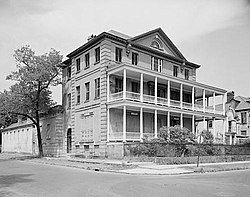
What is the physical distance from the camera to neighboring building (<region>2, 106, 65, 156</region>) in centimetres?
3959

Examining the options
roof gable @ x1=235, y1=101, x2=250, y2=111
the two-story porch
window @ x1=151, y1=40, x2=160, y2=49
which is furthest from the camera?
roof gable @ x1=235, y1=101, x2=250, y2=111

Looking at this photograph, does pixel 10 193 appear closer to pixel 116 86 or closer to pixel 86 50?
pixel 116 86

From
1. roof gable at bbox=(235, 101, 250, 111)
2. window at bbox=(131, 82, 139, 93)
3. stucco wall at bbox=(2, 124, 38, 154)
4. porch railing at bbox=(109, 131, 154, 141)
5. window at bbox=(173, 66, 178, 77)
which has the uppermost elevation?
window at bbox=(173, 66, 178, 77)

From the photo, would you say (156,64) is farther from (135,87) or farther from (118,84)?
(118,84)

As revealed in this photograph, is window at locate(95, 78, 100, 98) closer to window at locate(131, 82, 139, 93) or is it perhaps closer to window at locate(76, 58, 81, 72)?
window at locate(131, 82, 139, 93)

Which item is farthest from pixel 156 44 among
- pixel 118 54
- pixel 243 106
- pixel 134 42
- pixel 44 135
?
pixel 243 106

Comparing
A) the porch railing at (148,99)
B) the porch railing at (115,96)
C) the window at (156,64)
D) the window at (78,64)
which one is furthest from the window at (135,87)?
the window at (78,64)

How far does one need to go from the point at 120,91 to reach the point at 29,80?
971cm

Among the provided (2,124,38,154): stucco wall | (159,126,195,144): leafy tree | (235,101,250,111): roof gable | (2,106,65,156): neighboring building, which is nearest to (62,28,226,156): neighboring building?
(2,106,65,156): neighboring building

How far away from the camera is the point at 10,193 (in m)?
10.4

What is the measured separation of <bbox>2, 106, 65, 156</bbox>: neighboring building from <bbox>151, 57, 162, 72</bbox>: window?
1232 cm

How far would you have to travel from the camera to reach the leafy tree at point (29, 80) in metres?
34.9

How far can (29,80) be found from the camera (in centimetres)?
3469

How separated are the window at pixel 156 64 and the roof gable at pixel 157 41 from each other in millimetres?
1279
